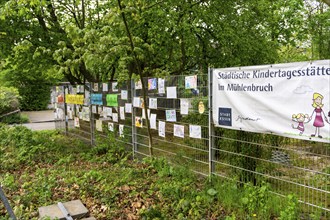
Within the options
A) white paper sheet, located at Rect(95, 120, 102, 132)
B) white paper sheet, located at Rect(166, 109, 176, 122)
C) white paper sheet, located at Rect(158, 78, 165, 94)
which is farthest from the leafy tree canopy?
white paper sheet, located at Rect(95, 120, 102, 132)

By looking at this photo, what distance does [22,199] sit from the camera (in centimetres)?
475

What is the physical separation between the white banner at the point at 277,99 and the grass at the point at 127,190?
838mm

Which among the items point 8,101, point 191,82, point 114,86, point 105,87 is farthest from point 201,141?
point 8,101

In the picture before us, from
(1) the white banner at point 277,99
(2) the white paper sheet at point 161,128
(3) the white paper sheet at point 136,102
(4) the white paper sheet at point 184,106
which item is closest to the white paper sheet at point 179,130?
(4) the white paper sheet at point 184,106

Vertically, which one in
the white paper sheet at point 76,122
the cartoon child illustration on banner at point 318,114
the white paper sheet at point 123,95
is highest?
the white paper sheet at point 123,95

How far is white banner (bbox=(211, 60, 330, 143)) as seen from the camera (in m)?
3.60

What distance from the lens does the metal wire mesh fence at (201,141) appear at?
4309 mm

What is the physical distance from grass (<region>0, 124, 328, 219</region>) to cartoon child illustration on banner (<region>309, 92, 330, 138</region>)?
2.76ft

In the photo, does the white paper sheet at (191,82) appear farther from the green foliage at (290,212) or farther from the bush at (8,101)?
the bush at (8,101)

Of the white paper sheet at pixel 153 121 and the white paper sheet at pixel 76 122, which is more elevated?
the white paper sheet at pixel 153 121

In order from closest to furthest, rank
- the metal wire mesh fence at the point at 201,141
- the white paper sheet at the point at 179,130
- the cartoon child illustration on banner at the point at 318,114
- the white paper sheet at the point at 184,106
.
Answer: the cartoon child illustration on banner at the point at 318,114 → the metal wire mesh fence at the point at 201,141 → the white paper sheet at the point at 184,106 → the white paper sheet at the point at 179,130

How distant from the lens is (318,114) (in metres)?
3.61

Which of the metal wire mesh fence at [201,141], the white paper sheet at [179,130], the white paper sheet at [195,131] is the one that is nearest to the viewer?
the metal wire mesh fence at [201,141]

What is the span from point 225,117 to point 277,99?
40.3 inches
